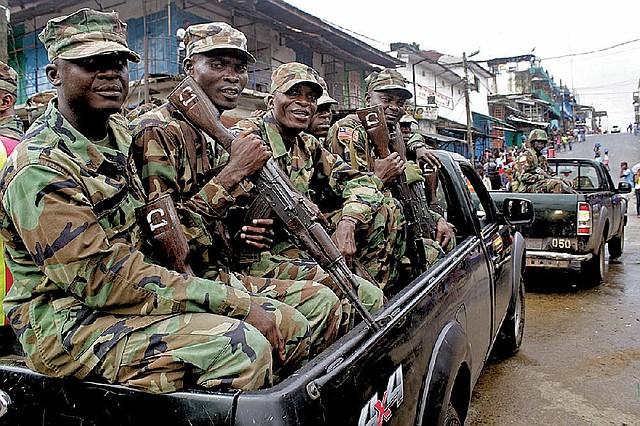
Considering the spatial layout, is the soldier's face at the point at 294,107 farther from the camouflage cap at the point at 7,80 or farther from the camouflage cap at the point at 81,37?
the camouflage cap at the point at 7,80

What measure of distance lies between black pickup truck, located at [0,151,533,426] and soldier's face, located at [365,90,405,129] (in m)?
1.11

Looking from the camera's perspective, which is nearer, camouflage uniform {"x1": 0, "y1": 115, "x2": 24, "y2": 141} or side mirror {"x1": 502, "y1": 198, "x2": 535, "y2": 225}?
camouflage uniform {"x1": 0, "y1": 115, "x2": 24, "y2": 141}

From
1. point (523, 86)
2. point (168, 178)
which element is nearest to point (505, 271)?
point (168, 178)

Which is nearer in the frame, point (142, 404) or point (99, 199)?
point (142, 404)

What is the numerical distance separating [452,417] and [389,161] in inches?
61.5

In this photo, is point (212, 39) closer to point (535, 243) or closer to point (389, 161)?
point (389, 161)

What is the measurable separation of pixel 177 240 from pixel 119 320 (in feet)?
1.09

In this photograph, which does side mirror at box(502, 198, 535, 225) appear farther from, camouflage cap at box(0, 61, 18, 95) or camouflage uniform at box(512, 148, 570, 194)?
camouflage uniform at box(512, 148, 570, 194)

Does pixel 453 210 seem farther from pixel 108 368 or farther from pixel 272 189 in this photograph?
pixel 108 368

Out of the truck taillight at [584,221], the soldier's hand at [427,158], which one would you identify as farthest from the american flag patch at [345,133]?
the truck taillight at [584,221]

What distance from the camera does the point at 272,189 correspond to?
7.25 feet

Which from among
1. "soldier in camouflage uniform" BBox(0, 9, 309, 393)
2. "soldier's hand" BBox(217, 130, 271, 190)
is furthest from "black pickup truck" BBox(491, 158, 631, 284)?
"soldier in camouflage uniform" BBox(0, 9, 309, 393)

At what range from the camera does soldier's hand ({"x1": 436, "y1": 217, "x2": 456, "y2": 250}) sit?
3.69 metres

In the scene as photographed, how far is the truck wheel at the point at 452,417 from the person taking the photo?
2.47 metres
